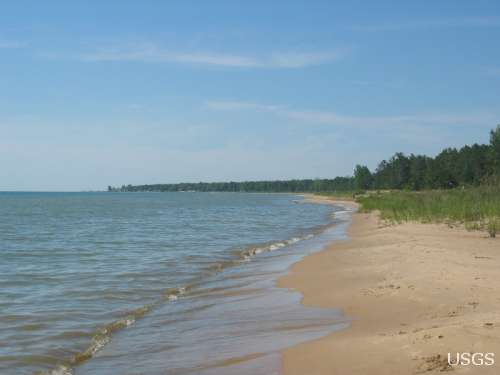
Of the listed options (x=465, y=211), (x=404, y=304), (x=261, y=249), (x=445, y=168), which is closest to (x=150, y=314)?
(x=404, y=304)

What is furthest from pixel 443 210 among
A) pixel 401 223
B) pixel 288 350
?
pixel 288 350

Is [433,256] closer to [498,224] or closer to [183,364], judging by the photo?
[498,224]

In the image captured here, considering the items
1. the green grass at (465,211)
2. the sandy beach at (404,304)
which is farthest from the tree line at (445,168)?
the sandy beach at (404,304)

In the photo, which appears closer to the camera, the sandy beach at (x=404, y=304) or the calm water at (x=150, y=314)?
the sandy beach at (x=404, y=304)

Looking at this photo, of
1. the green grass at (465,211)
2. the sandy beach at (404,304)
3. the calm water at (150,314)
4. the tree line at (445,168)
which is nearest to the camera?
the sandy beach at (404,304)

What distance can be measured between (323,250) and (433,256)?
22.3 feet

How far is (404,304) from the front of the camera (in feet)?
31.3

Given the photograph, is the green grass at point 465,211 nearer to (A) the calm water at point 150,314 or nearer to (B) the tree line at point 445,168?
(A) the calm water at point 150,314

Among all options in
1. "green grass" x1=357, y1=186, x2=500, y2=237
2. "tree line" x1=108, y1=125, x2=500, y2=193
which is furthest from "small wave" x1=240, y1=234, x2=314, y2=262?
"tree line" x1=108, y1=125, x2=500, y2=193

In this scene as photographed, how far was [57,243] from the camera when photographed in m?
27.7

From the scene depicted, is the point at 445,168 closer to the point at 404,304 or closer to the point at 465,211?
the point at 465,211

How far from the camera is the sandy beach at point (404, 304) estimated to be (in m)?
6.13

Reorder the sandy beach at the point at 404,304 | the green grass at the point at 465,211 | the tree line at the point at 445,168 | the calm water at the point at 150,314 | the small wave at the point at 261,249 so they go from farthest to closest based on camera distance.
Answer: the tree line at the point at 445,168, the green grass at the point at 465,211, the small wave at the point at 261,249, the calm water at the point at 150,314, the sandy beach at the point at 404,304

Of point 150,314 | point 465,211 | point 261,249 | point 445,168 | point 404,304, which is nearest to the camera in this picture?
point 404,304
